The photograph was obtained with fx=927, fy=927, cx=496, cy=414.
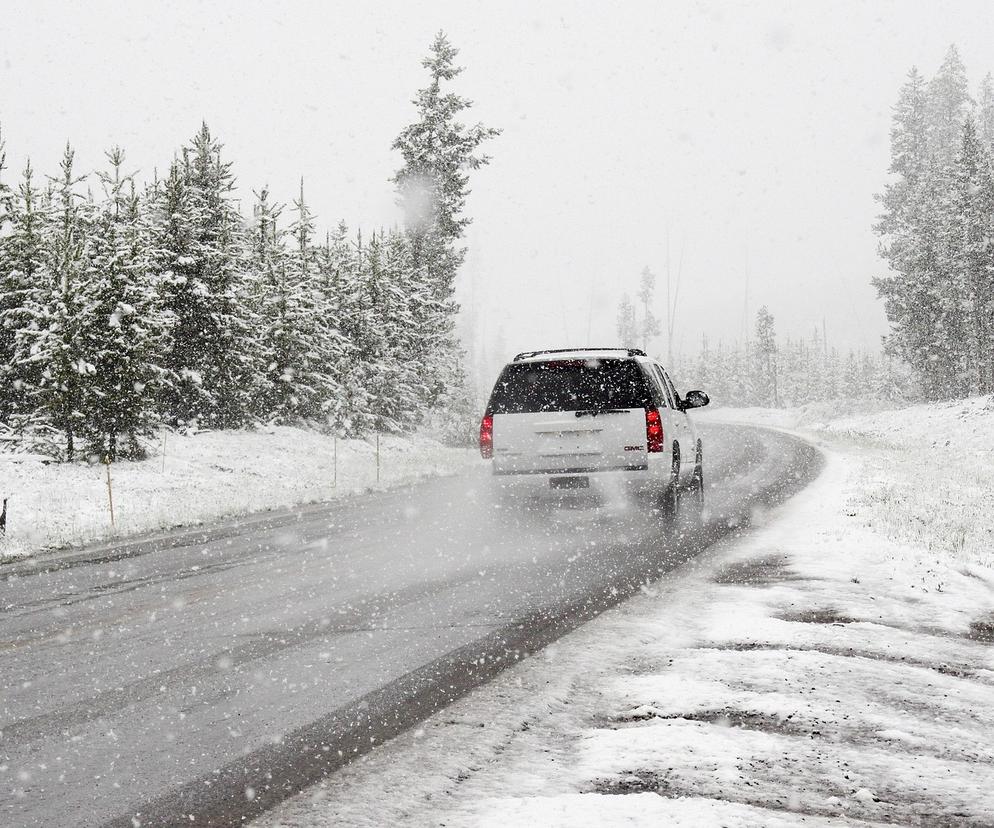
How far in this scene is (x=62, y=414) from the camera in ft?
63.6

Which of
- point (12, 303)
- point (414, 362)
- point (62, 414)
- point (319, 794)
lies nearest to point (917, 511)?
point (319, 794)

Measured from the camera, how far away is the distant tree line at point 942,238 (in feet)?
141

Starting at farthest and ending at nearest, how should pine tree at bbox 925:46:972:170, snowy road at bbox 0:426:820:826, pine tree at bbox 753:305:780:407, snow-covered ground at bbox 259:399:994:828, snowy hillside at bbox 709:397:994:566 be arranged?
pine tree at bbox 753:305:780:407 < pine tree at bbox 925:46:972:170 < snowy hillside at bbox 709:397:994:566 < snowy road at bbox 0:426:820:826 < snow-covered ground at bbox 259:399:994:828

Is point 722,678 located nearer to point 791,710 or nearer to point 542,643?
point 791,710

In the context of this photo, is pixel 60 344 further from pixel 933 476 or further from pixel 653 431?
pixel 933 476

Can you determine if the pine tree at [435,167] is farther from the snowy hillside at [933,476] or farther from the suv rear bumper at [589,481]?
the suv rear bumper at [589,481]

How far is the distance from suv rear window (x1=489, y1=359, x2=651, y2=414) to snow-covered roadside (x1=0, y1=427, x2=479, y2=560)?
5.23 m

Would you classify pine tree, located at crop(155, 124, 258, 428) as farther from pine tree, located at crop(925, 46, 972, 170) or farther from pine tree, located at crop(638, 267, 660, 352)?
pine tree, located at crop(638, 267, 660, 352)

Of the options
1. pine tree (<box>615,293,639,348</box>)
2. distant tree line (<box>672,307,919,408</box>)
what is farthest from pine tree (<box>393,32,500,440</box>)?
pine tree (<box>615,293,639,348</box>)

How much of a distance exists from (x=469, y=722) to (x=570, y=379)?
756 cm

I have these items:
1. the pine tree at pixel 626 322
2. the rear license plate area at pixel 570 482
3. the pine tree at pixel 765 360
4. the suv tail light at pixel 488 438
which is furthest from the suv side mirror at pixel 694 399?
the pine tree at pixel 626 322

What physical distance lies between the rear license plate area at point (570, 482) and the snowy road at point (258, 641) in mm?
520

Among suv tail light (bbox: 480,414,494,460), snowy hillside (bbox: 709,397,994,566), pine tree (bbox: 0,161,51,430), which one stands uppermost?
pine tree (bbox: 0,161,51,430)

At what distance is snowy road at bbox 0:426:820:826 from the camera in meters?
3.85
